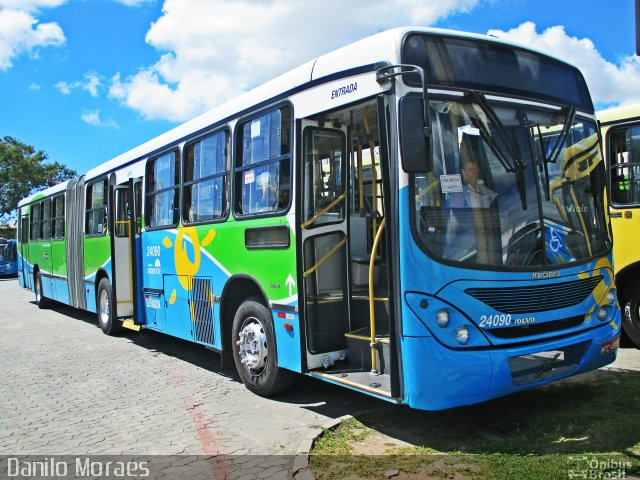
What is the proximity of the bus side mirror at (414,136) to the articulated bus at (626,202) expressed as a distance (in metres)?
4.75

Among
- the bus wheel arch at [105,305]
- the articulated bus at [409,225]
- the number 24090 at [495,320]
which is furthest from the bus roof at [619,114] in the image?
the bus wheel arch at [105,305]

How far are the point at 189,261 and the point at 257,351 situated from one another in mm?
2039

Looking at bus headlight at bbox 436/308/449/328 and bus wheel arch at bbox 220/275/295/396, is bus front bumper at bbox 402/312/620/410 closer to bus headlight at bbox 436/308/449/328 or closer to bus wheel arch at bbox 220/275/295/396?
bus headlight at bbox 436/308/449/328

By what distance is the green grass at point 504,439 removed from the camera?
→ 4.08 metres

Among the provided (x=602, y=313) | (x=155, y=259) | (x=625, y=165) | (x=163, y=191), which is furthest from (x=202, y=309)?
(x=625, y=165)

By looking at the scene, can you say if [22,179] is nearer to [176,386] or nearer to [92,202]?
[92,202]

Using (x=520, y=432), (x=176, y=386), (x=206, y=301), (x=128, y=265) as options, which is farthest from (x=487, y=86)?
(x=128, y=265)

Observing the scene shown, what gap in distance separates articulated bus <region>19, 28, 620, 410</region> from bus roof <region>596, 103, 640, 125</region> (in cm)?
273

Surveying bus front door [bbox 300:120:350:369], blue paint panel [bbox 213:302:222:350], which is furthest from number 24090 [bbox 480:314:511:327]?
blue paint panel [bbox 213:302:222:350]

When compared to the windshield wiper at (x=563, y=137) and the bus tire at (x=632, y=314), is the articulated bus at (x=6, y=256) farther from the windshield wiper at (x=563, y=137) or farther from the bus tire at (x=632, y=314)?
the windshield wiper at (x=563, y=137)

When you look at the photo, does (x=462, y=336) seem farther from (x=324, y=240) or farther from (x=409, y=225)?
(x=324, y=240)

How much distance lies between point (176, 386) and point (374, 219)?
329 centimetres

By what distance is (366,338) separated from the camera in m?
5.18

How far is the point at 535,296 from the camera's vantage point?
4688 millimetres
